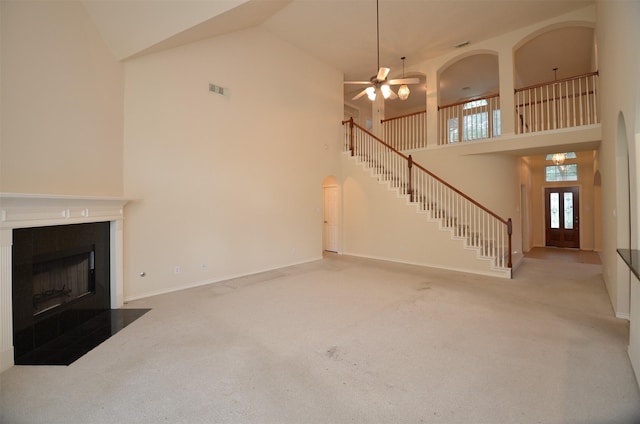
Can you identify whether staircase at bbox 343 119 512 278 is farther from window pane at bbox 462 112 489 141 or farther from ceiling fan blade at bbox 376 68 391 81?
ceiling fan blade at bbox 376 68 391 81

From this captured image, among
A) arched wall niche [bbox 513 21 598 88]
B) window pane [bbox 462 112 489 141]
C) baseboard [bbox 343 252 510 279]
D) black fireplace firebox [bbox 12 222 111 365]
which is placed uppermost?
arched wall niche [bbox 513 21 598 88]

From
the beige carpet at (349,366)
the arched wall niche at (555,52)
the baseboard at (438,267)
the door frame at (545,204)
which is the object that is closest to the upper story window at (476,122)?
the arched wall niche at (555,52)

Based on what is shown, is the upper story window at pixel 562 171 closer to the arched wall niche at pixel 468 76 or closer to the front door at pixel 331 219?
the arched wall niche at pixel 468 76

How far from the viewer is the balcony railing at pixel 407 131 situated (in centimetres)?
793

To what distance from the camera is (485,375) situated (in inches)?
92.9

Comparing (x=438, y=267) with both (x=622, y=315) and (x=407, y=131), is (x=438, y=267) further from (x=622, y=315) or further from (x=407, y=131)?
(x=407, y=131)

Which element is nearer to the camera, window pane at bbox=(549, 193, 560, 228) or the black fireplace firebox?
the black fireplace firebox

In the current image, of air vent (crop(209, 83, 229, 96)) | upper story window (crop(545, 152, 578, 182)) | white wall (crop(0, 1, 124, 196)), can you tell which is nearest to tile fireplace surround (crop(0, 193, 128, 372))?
white wall (crop(0, 1, 124, 196))

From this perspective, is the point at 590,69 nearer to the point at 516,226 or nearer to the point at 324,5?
the point at 516,226

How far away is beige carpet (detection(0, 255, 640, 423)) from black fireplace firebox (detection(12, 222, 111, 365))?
469 mm

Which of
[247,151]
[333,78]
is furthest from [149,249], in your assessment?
[333,78]

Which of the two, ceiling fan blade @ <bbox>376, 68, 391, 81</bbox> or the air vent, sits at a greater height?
the air vent

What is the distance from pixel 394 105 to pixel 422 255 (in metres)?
7.46

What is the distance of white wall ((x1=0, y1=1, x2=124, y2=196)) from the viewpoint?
282cm
